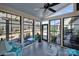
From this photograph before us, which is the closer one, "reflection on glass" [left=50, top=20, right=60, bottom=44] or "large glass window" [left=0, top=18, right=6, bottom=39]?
"large glass window" [left=0, top=18, right=6, bottom=39]

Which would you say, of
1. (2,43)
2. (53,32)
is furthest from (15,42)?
(53,32)

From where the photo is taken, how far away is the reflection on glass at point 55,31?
287 cm

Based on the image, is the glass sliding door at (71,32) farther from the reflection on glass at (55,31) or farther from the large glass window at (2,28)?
the large glass window at (2,28)

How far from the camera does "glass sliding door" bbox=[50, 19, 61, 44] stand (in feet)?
9.41

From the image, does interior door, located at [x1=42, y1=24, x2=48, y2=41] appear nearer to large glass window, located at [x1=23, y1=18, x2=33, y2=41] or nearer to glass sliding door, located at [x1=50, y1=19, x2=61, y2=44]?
glass sliding door, located at [x1=50, y1=19, x2=61, y2=44]

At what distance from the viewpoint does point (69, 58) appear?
90.0 inches

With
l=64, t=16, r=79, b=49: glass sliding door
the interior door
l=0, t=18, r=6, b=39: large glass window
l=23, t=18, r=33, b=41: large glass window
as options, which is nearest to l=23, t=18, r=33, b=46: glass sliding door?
l=23, t=18, r=33, b=41: large glass window

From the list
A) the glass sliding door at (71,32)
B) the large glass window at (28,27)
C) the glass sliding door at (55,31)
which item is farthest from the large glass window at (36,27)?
the glass sliding door at (71,32)

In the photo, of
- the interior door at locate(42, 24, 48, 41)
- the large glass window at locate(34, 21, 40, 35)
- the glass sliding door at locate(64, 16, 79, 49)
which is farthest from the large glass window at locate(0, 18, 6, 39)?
the glass sliding door at locate(64, 16, 79, 49)

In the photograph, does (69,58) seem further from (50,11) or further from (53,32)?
(50,11)

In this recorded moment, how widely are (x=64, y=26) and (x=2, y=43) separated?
1540 mm

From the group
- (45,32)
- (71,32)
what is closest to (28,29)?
(45,32)

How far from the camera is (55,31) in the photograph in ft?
9.43

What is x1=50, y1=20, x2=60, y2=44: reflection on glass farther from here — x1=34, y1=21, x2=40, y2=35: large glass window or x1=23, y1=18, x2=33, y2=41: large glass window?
x1=23, y1=18, x2=33, y2=41: large glass window
